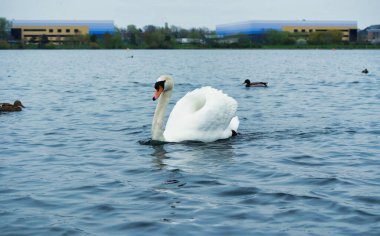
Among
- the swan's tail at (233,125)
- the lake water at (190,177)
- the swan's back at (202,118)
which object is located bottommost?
the lake water at (190,177)

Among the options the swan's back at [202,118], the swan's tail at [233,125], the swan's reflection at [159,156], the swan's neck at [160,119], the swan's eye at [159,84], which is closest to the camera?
the swan's reflection at [159,156]

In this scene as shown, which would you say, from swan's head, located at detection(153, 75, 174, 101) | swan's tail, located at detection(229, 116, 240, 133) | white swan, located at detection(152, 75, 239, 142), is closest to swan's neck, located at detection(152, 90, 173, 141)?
white swan, located at detection(152, 75, 239, 142)

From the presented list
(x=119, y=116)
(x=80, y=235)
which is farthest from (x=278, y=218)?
(x=119, y=116)

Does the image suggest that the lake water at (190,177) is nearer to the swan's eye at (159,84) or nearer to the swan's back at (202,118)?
the swan's back at (202,118)

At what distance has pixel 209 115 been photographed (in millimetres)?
13852

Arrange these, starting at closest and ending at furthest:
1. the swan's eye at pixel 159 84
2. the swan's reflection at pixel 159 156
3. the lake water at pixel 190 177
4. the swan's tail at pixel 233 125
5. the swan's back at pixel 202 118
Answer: the lake water at pixel 190 177 < the swan's reflection at pixel 159 156 < the swan's back at pixel 202 118 < the swan's eye at pixel 159 84 < the swan's tail at pixel 233 125

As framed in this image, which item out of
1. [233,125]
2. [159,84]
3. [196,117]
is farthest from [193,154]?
[233,125]

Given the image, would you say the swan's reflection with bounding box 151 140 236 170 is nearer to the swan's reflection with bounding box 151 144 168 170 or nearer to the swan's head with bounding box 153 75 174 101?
the swan's reflection with bounding box 151 144 168 170

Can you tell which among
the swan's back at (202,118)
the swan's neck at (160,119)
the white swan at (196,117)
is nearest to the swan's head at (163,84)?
the white swan at (196,117)

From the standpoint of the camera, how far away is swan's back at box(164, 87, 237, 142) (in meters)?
13.9

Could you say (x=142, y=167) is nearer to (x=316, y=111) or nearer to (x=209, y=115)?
(x=209, y=115)

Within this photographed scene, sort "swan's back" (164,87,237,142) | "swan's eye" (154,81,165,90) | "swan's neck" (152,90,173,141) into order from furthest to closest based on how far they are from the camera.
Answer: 1. "swan's eye" (154,81,165,90)
2. "swan's neck" (152,90,173,141)
3. "swan's back" (164,87,237,142)

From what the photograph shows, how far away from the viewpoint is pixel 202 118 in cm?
1385

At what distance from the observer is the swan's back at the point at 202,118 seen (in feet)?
45.5
